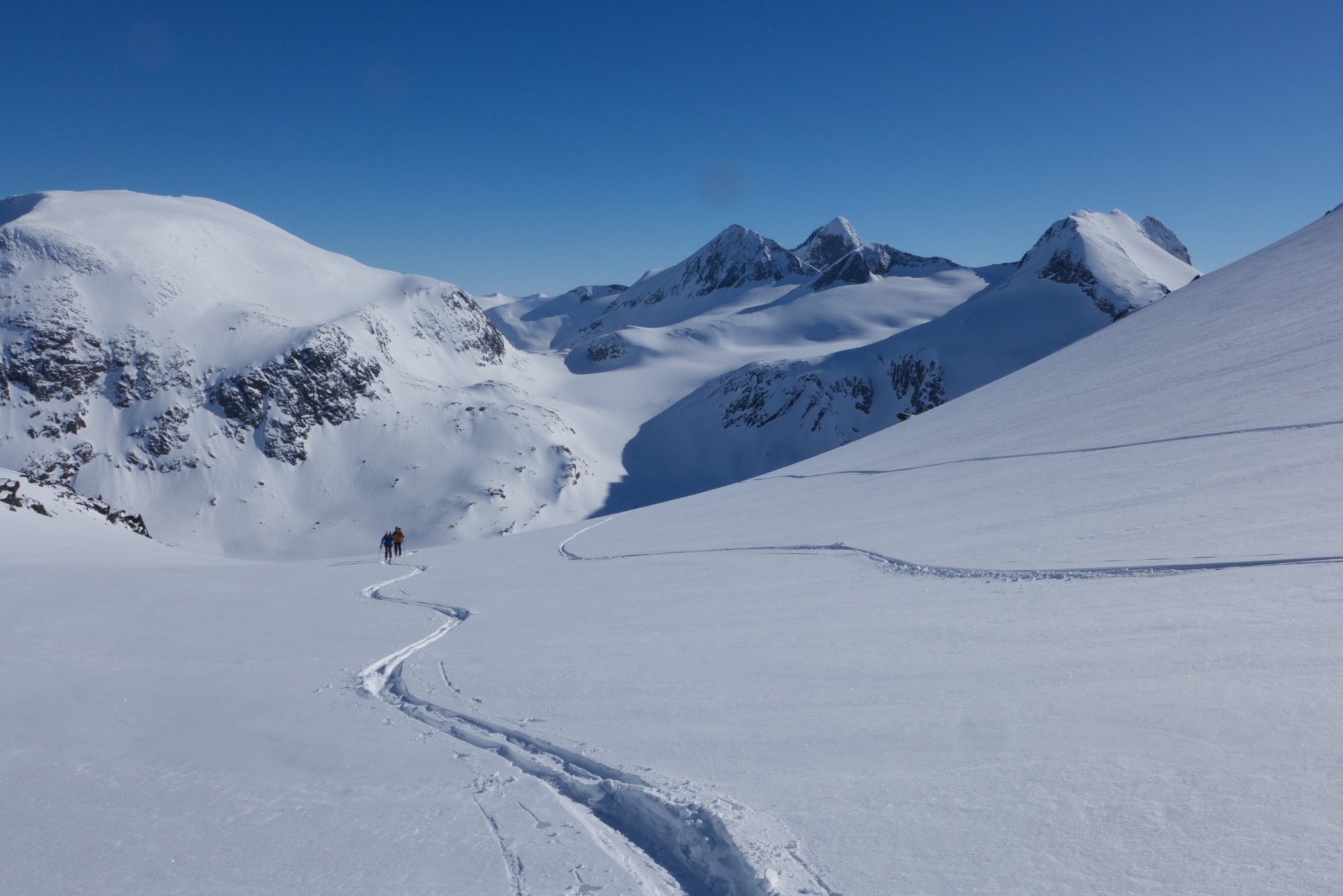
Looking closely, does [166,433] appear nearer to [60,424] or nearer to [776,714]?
[60,424]

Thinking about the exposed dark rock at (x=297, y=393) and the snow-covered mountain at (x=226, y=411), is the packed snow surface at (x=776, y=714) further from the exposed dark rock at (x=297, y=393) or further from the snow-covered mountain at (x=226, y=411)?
the exposed dark rock at (x=297, y=393)

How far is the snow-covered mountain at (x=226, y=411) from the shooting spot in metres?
63.9

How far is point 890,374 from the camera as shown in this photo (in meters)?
94.6

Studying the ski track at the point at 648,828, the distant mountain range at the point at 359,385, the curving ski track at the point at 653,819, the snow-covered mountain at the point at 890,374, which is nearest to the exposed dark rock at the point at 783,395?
the snow-covered mountain at the point at 890,374

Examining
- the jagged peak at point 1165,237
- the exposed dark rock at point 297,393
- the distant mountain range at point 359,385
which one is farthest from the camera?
the jagged peak at point 1165,237

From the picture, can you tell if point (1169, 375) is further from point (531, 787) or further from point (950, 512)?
point (531, 787)

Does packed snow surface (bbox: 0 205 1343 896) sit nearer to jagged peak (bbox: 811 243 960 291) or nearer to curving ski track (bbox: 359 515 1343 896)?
curving ski track (bbox: 359 515 1343 896)

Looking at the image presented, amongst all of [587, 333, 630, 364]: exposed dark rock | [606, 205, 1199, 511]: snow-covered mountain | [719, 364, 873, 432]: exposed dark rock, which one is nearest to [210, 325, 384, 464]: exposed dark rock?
[606, 205, 1199, 511]: snow-covered mountain

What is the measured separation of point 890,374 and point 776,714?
9545cm

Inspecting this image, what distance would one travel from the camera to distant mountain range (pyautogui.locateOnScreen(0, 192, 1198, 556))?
2559 inches

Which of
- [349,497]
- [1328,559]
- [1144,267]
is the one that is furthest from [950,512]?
[1144,267]

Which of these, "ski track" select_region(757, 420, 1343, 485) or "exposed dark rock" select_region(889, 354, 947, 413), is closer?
"ski track" select_region(757, 420, 1343, 485)

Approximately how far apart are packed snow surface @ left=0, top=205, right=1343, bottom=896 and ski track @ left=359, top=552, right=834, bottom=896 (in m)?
0.02

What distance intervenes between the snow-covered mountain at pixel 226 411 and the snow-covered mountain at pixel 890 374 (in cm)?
1579
